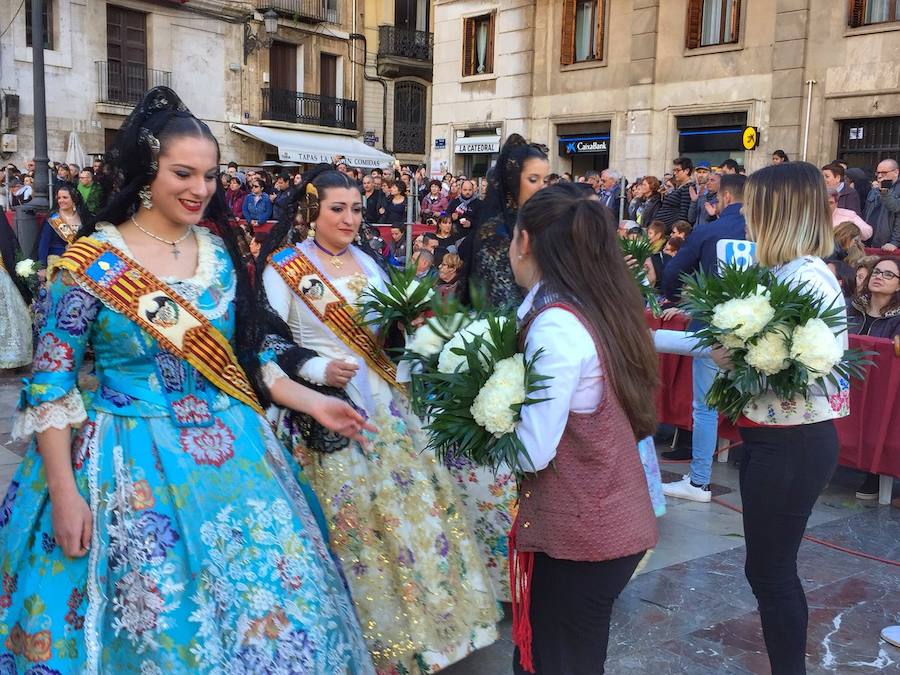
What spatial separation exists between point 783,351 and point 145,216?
6.36ft

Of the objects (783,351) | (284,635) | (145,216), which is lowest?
(284,635)

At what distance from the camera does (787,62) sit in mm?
16125

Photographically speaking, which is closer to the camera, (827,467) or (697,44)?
(827,467)

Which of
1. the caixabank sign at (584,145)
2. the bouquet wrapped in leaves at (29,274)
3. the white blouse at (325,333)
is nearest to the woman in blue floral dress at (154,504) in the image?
the white blouse at (325,333)

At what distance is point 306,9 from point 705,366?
1091 inches

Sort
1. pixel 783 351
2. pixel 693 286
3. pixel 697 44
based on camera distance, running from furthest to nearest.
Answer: pixel 697 44
pixel 693 286
pixel 783 351

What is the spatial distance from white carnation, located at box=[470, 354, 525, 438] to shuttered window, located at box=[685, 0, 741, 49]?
16.8 meters

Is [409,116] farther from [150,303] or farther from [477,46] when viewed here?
[150,303]

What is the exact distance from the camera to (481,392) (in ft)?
7.25

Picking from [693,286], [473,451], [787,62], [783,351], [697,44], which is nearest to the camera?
[473,451]

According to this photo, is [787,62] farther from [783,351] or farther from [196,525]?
[196,525]

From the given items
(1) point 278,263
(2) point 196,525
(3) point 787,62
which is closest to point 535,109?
(3) point 787,62

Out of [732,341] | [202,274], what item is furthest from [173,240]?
[732,341]

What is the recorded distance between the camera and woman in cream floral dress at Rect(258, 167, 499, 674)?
312 cm
